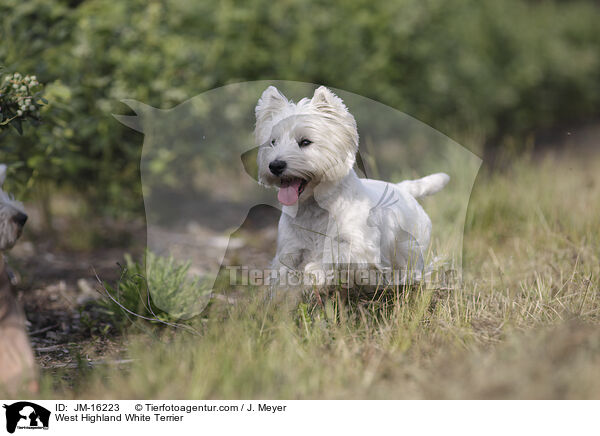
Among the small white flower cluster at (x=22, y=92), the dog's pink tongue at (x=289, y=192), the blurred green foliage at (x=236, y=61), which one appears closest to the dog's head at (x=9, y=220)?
the small white flower cluster at (x=22, y=92)

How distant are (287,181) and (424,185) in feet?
3.72

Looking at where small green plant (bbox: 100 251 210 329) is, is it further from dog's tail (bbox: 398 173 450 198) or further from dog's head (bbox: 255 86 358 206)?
dog's tail (bbox: 398 173 450 198)

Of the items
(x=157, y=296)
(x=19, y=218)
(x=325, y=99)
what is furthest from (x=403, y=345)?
(x=19, y=218)

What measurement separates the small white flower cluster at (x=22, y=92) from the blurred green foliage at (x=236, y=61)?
0.60 meters

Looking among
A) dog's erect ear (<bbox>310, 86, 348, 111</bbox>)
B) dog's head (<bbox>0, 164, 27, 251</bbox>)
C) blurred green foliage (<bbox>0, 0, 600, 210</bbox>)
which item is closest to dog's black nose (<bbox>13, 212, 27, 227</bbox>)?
dog's head (<bbox>0, 164, 27, 251</bbox>)

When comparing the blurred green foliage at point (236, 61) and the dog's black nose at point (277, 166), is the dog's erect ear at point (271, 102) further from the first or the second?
the blurred green foliage at point (236, 61)

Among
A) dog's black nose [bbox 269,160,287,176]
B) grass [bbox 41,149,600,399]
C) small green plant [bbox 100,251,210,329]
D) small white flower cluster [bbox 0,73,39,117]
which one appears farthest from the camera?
small green plant [bbox 100,251,210,329]

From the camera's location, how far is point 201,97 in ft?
20.0

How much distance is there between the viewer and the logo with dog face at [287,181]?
3.22m
